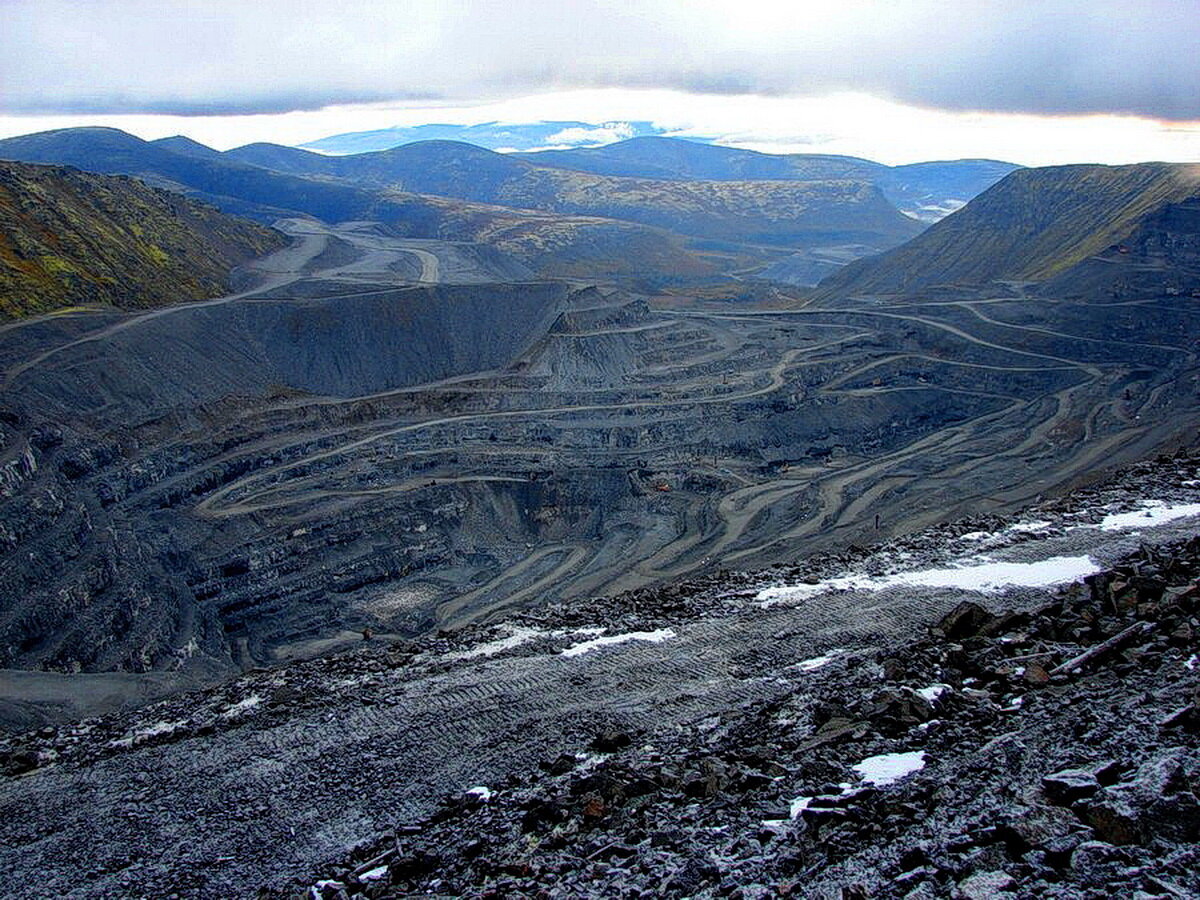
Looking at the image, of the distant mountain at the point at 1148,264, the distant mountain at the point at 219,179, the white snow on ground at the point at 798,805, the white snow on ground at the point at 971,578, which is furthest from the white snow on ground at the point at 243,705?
the distant mountain at the point at 219,179

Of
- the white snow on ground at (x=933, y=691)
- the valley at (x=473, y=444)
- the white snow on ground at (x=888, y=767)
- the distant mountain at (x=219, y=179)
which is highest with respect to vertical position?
the distant mountain at (x=219, y=179)

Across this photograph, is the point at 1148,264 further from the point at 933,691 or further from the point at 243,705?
the point at 243,705

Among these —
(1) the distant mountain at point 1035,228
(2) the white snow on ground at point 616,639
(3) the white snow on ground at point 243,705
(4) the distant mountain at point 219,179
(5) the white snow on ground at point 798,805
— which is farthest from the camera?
(4) the distant mountain at point 219,179

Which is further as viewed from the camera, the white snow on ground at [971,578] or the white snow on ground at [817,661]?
the white snow on ground at [971,578]

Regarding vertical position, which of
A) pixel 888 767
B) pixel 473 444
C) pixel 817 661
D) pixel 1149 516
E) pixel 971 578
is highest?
pixel 888 767

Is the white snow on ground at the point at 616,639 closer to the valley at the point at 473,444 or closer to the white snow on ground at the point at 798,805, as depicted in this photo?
the white snow on ground at the point at 798,805

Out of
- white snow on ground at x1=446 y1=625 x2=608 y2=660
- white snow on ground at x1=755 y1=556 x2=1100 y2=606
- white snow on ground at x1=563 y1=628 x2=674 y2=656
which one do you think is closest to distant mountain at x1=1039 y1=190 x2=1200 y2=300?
white snow on ground at x1=755 y1=556 x2=1100 y2=606

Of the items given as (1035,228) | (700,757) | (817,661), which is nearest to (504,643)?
(817,661)

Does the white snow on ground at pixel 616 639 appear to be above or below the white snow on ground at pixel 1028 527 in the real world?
below
